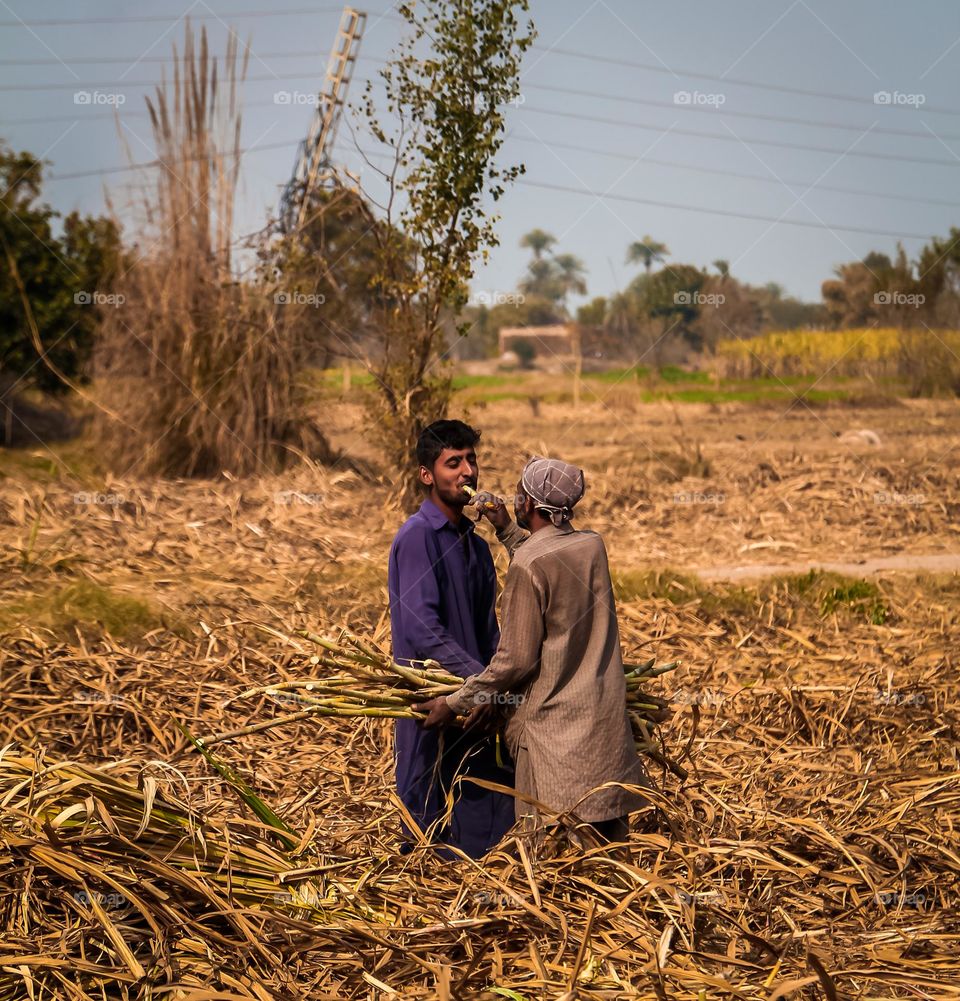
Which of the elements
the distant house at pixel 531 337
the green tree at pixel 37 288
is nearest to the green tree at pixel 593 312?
the distant house at pixel 531 337

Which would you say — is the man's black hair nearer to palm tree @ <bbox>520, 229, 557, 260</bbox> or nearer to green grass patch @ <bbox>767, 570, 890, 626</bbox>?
green grass patch @ <bbox>767, 570, 890, 626</bbox>

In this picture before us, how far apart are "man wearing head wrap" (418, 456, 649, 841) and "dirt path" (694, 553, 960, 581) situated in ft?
17.6

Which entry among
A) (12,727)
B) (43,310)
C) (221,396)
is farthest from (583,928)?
(43,310)

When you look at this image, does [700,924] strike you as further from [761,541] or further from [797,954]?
[761,541]

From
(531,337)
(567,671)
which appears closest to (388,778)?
(567,671)

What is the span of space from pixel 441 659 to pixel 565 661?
58 centimetres

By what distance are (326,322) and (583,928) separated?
8948 millimetres

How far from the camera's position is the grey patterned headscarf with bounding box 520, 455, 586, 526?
9.48ft

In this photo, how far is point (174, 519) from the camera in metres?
9.08

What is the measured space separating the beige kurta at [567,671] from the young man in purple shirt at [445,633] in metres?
0.42

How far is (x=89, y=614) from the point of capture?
6062 millimetres

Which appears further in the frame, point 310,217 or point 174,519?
point 310,217

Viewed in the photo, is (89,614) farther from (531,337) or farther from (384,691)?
(531,337)

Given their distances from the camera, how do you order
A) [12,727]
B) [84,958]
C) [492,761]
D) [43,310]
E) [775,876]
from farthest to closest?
1. [43,310]
2. [12,727]
3. [492,761]
4. [775,876]
5. [84,958]
